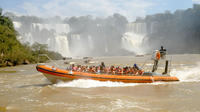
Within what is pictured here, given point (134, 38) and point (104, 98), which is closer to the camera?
point (104, 98)

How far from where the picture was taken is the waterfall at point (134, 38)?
288ft

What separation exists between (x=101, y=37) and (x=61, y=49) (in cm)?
2538

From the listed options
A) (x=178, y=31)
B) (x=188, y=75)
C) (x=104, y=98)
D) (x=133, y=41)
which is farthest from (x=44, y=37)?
(x=104, y=98)

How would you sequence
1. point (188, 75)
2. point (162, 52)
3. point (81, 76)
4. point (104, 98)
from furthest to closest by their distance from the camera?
point (188, 75) → point (162, 52) → point (81, 76) → point (104, 98)

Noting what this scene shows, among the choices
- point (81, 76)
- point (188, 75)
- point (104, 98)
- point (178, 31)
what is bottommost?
point (104, 98)

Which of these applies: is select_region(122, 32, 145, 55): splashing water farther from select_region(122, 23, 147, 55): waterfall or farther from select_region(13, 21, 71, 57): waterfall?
select_region(13, 21, 71, 57): waterfall

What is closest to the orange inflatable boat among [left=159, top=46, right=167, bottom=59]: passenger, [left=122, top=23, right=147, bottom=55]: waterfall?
[left=159, top=46, right=167, bottom=59]: passenger

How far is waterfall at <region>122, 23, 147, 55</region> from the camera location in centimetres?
8781

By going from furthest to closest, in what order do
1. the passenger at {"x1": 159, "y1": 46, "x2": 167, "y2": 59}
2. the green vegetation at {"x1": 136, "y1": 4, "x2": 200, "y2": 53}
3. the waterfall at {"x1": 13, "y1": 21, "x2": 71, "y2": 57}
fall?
the green vegetation at {"x1": 136, "y1": 4, "x2": 200, "y2": 53} < the waterfall at {"x1": 13, "y1": 21, "x2": 71, "y2": 57} < the passenger at {"x1": 159, "y1": 46, "x2": 167, "y2": 59}

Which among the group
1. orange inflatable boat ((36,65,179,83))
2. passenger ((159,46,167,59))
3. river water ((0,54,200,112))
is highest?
passenger ((159,46,167,59))

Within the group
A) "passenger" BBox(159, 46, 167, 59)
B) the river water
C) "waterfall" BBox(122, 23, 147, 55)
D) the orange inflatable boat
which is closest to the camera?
the river water

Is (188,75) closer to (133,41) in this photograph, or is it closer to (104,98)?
(104,98)

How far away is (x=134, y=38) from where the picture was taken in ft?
293

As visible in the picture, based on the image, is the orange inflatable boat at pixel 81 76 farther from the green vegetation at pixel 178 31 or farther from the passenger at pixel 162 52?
the green vegetation at pixel 178 31
